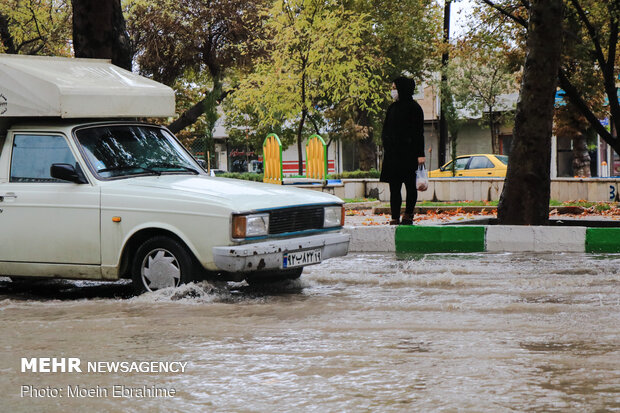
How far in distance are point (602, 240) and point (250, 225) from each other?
537 cm

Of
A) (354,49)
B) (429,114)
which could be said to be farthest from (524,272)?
(429,114)

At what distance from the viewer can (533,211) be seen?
12672 mm

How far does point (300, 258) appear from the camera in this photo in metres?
7.87

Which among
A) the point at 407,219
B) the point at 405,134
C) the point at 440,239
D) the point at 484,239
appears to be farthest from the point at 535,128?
the point at 440,239

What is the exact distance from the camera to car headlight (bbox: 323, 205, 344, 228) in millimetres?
8352

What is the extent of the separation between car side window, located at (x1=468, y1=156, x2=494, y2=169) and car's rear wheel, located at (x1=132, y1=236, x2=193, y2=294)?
75.4ft

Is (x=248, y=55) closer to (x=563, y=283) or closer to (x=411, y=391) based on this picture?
(x=563, y=283)

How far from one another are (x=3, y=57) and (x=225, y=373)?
210 inches

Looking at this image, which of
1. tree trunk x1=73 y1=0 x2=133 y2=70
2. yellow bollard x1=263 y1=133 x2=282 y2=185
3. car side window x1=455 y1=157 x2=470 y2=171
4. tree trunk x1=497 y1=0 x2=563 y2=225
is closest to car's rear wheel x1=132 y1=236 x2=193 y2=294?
tree trunk x1=497 y1=0 x2=563 y2=225

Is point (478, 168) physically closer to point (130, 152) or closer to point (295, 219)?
point (130, 152)

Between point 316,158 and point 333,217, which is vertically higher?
point 316,158

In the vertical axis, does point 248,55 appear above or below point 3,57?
above

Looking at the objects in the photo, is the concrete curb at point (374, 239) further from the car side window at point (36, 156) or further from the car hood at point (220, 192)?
the car side window at point (36, 156)

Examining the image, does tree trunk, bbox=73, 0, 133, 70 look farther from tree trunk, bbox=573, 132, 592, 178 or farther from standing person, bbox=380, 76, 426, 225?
tree trunk, bbox=573, 132, 592, 178
